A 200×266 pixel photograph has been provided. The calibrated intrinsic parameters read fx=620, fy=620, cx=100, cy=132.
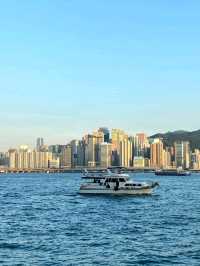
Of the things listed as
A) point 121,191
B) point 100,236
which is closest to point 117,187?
point 121,191

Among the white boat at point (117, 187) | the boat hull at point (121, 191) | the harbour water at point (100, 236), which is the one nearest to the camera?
the harbour water at point (100, 236)

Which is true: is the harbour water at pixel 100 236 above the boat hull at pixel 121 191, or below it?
below

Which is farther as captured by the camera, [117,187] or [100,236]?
[117,187]

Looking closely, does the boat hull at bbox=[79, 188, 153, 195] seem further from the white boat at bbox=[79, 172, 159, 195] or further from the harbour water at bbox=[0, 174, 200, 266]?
the harbour water at bbox=[0, 174, 200, 266]

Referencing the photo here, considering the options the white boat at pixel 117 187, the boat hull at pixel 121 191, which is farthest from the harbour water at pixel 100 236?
the white boat at pixel 117 187

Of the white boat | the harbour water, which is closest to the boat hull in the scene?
the white boat

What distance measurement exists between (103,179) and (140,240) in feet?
188

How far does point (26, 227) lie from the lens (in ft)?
178

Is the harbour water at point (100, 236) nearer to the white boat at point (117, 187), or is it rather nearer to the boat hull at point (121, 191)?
the boat hull at point (121, 191)

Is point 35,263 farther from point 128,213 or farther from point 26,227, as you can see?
point 128,213

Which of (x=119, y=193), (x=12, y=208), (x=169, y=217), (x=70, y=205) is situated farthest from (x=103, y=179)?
(x=169, y=217)

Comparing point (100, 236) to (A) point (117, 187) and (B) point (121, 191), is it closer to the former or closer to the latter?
(B) point (121, 191)

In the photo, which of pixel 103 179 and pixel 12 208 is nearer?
pixel 12 208

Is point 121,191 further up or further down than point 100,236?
further up
